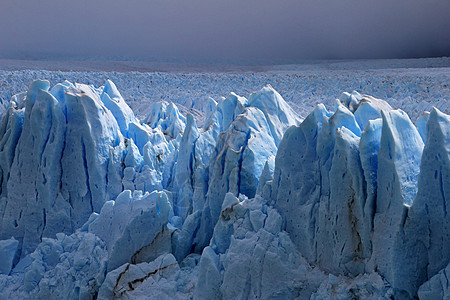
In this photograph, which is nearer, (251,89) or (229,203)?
(229,203)

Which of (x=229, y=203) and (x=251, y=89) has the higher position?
(x=251, y=89)

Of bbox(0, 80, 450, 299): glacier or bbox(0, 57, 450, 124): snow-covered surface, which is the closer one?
bbox(0, 80, 450, 299): glacier

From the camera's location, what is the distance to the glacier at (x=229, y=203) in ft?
14.0

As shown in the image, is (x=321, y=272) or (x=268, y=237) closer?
(x=321, y=272)

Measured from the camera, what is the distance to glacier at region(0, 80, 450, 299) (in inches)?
168

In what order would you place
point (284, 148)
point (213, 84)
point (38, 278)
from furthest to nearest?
point (213, 84) → point (38, 278) → point (284, 148)

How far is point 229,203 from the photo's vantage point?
555 cm

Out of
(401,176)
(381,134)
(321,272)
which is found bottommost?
(321,272)

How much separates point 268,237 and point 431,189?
1.93 metres

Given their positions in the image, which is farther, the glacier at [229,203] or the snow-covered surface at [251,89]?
the snow-covered surface at [251,89]

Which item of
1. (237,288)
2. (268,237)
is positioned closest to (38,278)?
(237,288)

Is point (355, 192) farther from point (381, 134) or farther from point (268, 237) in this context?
point (268, 237)

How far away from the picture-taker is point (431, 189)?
4102 millimetres

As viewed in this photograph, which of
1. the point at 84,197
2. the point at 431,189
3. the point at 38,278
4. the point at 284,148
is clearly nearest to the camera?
the point at 431,189
